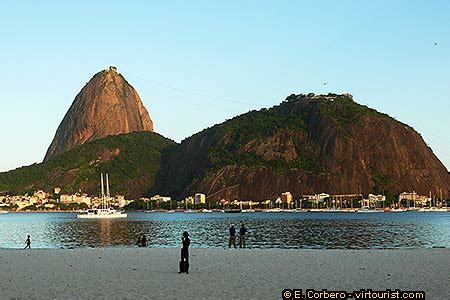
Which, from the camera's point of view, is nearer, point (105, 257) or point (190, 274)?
point (190, 274)

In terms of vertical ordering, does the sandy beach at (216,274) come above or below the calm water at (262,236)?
above

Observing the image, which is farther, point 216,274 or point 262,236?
point 262,236

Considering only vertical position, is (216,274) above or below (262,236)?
above

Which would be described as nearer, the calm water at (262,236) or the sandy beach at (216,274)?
the sandy beach at (216,274)

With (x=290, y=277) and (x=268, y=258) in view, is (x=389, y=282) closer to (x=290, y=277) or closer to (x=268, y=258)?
(x=290, y=277)

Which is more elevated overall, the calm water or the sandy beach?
the sandy beach

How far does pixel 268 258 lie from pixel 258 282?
38.4 ft

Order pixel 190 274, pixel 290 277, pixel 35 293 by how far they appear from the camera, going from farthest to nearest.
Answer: pixel 190 274
pixel 290 277
pixel 35 293

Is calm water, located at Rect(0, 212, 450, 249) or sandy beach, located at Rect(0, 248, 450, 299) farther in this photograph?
calm water, located at Rect(0, 212, 450, 249)

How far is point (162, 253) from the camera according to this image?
40719 millimetres

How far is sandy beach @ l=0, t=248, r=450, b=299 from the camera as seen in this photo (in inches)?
855

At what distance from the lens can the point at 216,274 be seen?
27.5m

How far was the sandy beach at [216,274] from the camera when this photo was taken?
21719 mm

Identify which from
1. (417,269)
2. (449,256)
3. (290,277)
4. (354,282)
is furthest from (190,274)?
(449,256)
